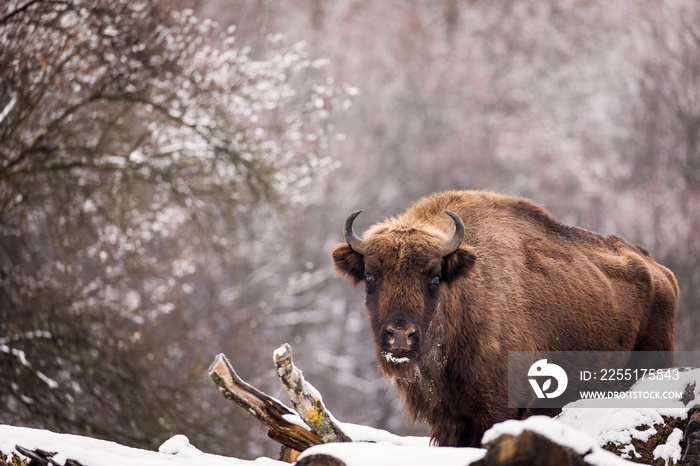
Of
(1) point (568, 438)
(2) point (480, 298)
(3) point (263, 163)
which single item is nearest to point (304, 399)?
(2) point (480, 298)

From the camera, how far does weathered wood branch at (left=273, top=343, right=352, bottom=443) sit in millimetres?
6055

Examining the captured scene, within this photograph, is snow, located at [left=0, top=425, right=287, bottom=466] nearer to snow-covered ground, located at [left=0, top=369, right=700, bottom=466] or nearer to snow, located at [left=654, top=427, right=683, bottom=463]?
snow-covered ground, located at [left=0, top=369, right=700, bottom=466]

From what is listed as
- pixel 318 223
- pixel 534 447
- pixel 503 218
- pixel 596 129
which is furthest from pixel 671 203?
pixel 534 447

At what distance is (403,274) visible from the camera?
7.38 meters

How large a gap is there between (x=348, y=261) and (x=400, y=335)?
1.26 m

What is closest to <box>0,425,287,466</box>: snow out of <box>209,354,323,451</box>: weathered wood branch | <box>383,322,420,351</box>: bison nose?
<box>209,354,323,451</box>: weathered wood branch

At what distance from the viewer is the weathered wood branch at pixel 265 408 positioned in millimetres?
6154

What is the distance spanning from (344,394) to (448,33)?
23.2m

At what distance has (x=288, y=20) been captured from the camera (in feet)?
126

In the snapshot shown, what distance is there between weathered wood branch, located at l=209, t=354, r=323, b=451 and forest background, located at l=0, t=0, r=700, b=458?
62.3 inches

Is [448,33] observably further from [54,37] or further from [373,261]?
[373,261]

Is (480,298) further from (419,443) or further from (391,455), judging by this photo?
(391,455)

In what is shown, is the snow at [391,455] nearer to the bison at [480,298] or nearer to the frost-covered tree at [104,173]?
the bison at [480,298]

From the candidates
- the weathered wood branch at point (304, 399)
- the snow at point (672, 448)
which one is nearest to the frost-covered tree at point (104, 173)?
the weathered wood branch at point (304, 399)
